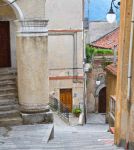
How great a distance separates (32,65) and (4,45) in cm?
430

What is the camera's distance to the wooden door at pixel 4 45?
52.4 ft

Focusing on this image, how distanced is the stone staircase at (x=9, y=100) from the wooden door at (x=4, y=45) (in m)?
1.41

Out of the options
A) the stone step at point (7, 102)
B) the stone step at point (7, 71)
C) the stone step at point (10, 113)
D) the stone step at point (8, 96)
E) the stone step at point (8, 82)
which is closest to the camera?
the stone step at point (10, 113)

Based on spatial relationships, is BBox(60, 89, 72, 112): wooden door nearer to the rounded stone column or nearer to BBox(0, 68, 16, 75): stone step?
BBox(0, 68, 16, 75): stone step

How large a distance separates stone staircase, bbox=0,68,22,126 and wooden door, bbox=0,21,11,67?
141cm

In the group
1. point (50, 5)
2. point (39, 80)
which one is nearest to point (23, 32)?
point (39, 80)

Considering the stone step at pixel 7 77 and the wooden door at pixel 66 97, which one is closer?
the stone step at pixel 7 77

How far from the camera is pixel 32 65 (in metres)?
12.2

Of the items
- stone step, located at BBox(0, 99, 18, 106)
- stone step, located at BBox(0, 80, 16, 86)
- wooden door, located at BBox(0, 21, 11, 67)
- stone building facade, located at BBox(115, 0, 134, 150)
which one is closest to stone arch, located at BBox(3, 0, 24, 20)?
stone step, located at BBox(0, 80, 16, 86)

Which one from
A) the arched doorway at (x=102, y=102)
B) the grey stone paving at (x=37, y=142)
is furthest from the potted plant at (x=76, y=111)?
the grey stone paving at (x=37, y=142)

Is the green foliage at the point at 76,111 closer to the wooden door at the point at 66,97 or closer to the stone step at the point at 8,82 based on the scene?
the wooden door at the point at 66,97

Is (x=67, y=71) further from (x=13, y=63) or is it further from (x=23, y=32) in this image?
(x=23, y=32)

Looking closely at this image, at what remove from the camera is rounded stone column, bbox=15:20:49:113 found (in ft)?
39.5

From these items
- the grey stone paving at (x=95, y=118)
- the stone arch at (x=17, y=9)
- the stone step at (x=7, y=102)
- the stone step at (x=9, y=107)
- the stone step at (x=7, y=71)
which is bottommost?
the grey stone paving at (x=95, y=118)
